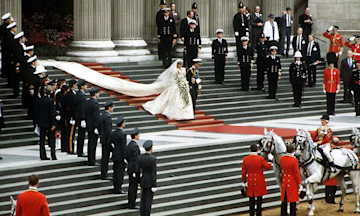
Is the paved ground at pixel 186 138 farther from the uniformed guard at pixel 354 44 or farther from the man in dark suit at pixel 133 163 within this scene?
the uniformed guard at pixel 354 44

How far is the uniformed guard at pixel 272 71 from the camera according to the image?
107 feet

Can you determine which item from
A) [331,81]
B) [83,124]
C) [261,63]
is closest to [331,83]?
[331,81]

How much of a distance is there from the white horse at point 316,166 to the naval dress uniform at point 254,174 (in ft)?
3.14

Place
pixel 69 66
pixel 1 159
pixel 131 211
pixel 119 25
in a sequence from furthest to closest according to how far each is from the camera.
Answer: pixel 119 25 < pixel 69 66 < pixel 1 159 < pixel 131 211

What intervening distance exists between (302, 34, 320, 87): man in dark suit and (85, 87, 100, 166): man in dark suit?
1347 centimetres

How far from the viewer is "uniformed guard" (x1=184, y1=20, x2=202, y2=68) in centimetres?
3216

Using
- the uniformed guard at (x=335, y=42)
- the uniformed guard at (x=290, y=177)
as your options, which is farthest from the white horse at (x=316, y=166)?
the uniformed guard at (x=335, y=42)

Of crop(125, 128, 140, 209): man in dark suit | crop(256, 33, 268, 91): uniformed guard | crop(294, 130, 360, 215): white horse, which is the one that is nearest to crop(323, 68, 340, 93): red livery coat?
crop(256, 33, 268, 91): uniformed guard

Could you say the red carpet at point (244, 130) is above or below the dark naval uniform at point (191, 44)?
below

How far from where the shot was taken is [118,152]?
21.5 metres

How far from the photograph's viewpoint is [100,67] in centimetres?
3167

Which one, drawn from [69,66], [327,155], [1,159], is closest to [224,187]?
[327,155]

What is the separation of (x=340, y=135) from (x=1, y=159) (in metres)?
10.6

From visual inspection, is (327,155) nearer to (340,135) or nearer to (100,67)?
(340,135)
